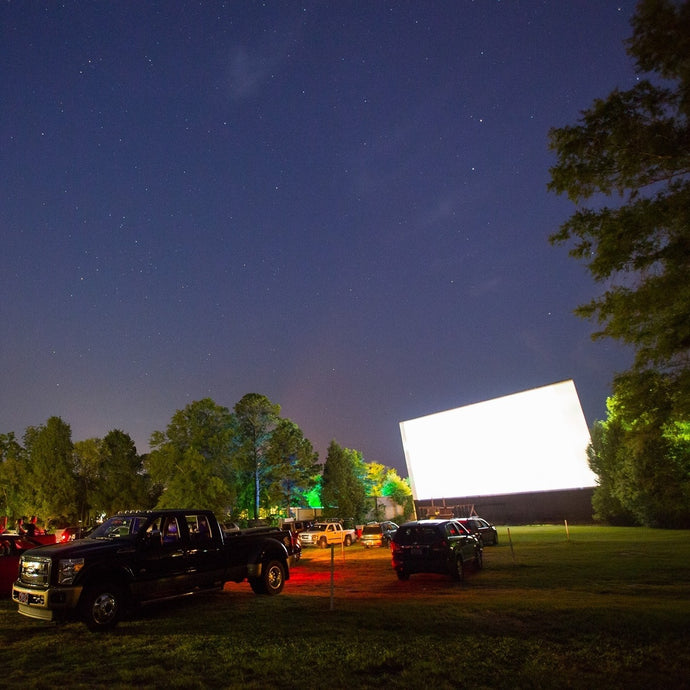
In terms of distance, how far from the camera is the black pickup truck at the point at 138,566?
26.2 ft

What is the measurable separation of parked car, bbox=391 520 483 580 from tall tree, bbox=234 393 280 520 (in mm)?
37139

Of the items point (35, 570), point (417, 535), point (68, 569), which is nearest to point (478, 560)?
point (417, 535)

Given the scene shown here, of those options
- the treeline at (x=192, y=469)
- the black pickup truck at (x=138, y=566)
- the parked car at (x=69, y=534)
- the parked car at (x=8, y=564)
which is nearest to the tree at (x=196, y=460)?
the treeline at (x=192, y=469)

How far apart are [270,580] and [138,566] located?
11.1 ft

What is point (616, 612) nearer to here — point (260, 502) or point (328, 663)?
point (328, 663)

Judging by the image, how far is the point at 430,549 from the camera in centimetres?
1348

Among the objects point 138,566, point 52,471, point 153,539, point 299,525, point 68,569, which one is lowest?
point 138,566

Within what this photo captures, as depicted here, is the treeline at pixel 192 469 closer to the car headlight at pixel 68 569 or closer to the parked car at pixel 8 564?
the parked car at pixel 8 564

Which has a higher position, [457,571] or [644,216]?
[644,216]

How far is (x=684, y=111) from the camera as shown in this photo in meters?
10.7

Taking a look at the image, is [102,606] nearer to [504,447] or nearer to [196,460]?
[196,460]

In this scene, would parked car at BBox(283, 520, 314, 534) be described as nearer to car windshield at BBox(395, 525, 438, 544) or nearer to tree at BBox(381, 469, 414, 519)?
car windshield at BBox(395, 525, 438, 544)

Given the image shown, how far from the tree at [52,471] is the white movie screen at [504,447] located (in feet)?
120

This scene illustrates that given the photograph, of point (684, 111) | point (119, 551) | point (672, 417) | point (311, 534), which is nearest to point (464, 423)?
point (311, 534)
